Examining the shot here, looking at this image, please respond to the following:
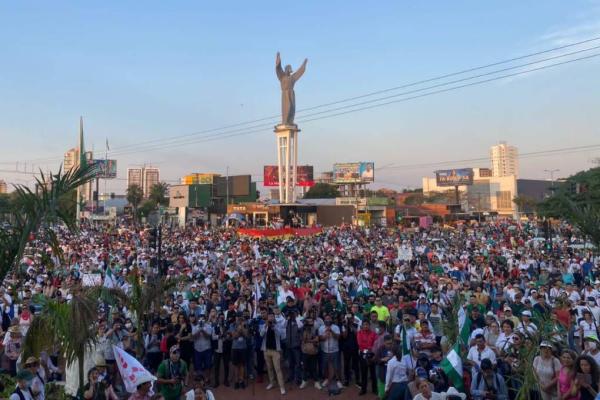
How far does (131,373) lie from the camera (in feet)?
22.9

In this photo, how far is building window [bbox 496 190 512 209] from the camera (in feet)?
358

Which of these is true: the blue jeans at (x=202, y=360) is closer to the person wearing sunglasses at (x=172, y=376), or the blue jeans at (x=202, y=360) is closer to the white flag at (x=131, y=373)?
the person wearing sunglasses at (x=172, y=376)

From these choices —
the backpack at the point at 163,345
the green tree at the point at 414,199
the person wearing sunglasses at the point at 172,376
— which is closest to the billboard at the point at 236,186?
the green tree at the point at 414,199

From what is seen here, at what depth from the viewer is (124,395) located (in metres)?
7.79

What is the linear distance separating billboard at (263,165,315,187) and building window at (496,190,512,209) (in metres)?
47.0

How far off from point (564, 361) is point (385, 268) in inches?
550

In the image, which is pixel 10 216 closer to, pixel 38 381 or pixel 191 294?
pixel 38 381

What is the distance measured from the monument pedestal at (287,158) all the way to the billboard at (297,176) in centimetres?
1602

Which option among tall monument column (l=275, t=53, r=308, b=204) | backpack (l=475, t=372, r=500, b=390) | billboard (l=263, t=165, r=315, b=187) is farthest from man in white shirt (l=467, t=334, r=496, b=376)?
billboard (l=263, t=165, r=315, b=187)

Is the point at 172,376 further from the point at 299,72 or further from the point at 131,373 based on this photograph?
the point at 299,72

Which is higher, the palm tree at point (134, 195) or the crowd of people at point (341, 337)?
the palm tree at point (134, 195)

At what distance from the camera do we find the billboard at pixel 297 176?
8369cm

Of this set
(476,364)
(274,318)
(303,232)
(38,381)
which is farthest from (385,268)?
(303,232)

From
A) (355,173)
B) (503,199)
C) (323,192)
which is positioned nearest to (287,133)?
(355,173)
